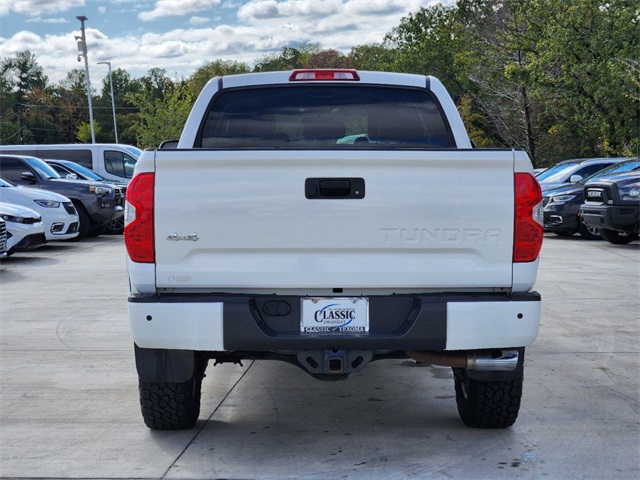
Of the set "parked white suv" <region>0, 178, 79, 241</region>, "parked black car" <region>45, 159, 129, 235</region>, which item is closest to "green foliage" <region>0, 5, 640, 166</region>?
"parked black car" <region>45, 159, 129, 235</region>

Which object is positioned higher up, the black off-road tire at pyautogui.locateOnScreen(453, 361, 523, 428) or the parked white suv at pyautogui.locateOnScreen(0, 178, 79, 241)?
the black off-road tire at pyautogui.locateOnScreen(453, 361, 523, 428)

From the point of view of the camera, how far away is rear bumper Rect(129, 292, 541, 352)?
4824 mm

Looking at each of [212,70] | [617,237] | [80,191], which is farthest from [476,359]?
[212,70]

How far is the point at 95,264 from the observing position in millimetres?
15258

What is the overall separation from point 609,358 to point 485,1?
2173 inches

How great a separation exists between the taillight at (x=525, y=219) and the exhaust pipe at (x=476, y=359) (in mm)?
556

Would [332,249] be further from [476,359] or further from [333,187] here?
[476,359]

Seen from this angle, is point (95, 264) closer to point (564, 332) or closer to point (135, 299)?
point (564, 332)

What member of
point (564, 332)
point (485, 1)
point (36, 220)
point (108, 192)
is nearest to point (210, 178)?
point (564, 332)

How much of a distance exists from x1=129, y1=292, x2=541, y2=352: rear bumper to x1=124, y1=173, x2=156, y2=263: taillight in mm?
228

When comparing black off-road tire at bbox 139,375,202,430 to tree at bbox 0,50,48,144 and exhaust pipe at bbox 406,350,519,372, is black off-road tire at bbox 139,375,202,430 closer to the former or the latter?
exhaust pipe at bbox 406,350,519,372

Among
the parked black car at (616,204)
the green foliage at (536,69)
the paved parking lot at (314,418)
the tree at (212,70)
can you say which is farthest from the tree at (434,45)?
the paved parking lot at (314,418)

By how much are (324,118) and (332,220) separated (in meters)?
1.48

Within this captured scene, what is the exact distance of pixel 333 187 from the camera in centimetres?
484
